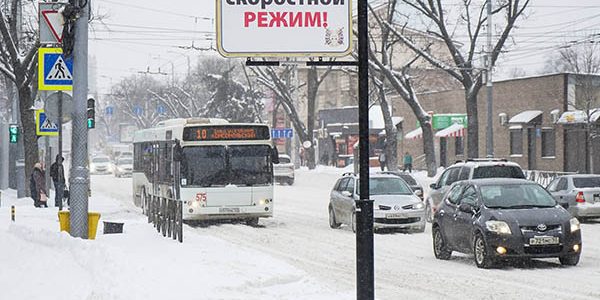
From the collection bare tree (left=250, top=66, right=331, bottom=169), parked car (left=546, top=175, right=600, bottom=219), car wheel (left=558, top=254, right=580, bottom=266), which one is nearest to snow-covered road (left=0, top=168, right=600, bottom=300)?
car wheel (left=558, top=254, right=580, bottom=266)

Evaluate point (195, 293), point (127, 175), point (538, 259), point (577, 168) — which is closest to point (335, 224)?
point (538, 259)

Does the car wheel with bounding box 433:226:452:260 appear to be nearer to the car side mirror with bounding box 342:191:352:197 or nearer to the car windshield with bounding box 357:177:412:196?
the car side mirror with bounding box 342:191:352:197

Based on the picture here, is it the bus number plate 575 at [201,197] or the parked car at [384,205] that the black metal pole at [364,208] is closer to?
Result: the parked car at [384,205]

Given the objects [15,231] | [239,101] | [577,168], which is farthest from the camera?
[239,101]

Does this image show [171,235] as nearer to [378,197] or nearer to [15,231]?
[15,231]

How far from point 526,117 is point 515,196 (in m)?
38.0

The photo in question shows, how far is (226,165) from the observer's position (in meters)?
25.4

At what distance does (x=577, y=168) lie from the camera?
5169 centimetres

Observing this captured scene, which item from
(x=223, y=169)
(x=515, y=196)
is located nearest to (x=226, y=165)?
(x=223, y=169)

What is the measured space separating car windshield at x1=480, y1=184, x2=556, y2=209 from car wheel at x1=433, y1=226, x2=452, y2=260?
47.4 inches

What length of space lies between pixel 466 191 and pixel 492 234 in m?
1.94

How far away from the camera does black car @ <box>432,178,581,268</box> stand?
15234 mm

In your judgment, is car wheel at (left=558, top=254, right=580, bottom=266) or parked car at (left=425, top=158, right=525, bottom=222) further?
parked car at (left=425, top=158, right=525, bottom=222)

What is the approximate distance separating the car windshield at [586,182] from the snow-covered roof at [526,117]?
2707cm
